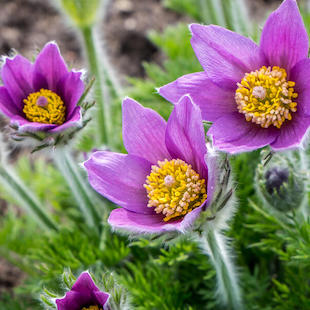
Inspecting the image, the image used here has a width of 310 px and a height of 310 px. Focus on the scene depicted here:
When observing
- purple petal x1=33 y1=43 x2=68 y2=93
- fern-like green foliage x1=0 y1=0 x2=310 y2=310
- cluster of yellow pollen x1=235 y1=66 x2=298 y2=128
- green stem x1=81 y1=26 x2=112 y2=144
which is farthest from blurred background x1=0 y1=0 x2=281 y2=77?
cluster of yellow pollen x1=235 y1=66 x2=298 y2=128

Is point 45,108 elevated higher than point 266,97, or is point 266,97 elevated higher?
point 45,108

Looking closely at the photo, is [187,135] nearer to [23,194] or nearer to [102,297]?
[102,297]

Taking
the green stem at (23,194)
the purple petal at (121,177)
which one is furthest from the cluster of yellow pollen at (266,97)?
the green stem at (23,194)

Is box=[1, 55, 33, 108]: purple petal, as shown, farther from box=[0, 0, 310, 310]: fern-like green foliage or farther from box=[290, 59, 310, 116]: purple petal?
box=[290, 59, 310, 116]: purple petal

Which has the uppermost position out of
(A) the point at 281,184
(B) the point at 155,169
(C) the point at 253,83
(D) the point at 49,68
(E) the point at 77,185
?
(D) the point at 49,68

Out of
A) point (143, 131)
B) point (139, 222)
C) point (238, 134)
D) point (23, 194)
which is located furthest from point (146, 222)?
point (23, 194)

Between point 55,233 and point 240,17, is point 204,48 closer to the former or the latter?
point 55,233

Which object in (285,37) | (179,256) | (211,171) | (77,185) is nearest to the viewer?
(211,171)
